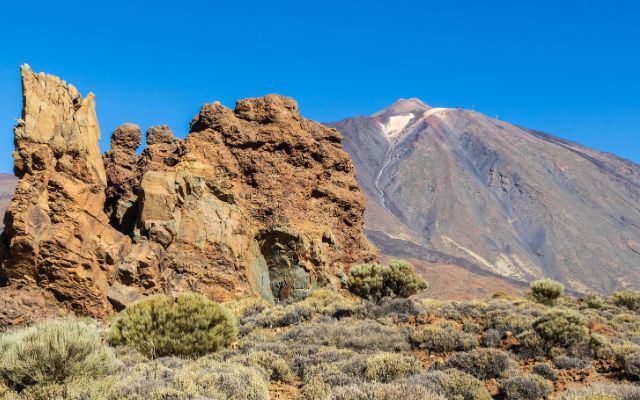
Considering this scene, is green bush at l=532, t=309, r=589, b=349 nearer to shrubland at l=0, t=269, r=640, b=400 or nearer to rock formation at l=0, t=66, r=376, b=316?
shrubland at l=0, t=269, r=640, b=400

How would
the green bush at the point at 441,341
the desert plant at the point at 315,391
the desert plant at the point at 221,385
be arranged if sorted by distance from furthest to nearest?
the green bush at the point at 441,341 < the desert plant at the point at 315,391 < the desert plant at the point at 221,385

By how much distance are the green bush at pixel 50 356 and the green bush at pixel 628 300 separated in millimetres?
21578

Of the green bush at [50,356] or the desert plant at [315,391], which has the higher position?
the green bush at [50,356]

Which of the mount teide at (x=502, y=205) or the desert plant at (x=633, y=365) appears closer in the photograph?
the desert plant at (x=633, y=365)

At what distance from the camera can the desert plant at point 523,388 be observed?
22.8ft

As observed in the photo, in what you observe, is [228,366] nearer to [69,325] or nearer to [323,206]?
[69,325]

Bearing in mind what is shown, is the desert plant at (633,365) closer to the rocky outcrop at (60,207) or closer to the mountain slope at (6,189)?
the rocky outcrop at (60,207)

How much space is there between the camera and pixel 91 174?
616 inches

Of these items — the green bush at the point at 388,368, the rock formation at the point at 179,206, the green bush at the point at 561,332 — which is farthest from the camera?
the rock formation at the point at 179,206

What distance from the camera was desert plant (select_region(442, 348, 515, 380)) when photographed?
8055mm

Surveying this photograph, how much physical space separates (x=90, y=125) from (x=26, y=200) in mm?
3624

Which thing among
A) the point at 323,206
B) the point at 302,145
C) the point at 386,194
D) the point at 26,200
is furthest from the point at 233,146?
the point at 386,194

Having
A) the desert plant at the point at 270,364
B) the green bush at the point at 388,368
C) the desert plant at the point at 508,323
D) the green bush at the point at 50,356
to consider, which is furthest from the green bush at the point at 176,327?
the desert plant at the point at 508,323

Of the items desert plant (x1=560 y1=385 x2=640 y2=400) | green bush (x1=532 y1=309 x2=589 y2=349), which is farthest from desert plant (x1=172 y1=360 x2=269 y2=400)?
green bush (x1=532 y1=309 x2=589 y2=349)
